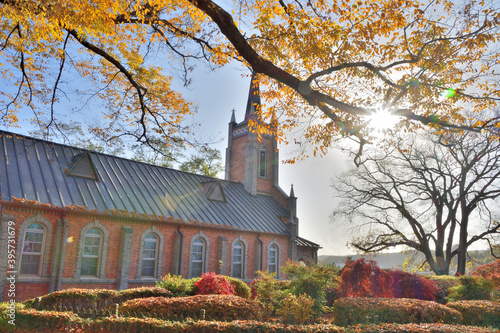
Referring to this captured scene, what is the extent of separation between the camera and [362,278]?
14.9 metres

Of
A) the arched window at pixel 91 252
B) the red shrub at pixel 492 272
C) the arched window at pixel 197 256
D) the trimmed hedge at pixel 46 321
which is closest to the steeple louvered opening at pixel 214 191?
the arched window at pixel 197 256

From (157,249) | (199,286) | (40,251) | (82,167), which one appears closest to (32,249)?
(40,251)

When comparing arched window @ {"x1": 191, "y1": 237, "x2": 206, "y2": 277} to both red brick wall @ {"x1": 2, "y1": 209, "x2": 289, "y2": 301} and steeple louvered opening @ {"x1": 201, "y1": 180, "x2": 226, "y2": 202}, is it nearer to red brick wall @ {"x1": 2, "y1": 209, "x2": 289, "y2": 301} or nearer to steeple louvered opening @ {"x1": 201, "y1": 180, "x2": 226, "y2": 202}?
red brick wall @ {"x1": 2, "y1": 209, "x2": 289, "y2": 301}

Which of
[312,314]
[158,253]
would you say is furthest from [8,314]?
[158,253]

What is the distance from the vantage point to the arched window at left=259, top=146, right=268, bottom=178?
37.4 meters

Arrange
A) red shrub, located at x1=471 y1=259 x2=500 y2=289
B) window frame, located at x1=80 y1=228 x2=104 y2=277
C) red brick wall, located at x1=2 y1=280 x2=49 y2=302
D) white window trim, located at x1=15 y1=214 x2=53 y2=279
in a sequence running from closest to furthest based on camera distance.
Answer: red brick wall, located at x1=2 y1=280 x2=49 y2=302
white window trim, located at x1=15 y1=214 x2=53 y2=279
red shrub, located at x1=471 y1=259 x2=500 y2=289
window frame, located at x1=80 y1=228 x2=104 y2=277

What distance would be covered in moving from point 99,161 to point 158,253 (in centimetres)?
691

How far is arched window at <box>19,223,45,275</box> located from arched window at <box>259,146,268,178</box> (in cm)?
2251

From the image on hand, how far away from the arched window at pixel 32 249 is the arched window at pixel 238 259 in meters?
12.6

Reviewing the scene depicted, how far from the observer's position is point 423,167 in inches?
1147

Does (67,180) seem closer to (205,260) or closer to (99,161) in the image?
(99,161)

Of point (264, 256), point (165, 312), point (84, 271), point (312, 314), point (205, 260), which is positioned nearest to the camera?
point (165, 312)

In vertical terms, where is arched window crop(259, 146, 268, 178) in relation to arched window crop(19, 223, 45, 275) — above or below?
above

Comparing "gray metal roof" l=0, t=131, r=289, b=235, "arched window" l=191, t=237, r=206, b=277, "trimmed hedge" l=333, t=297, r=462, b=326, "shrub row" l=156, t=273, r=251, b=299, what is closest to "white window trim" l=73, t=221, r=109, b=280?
"gray metal roof" l=0, t=131, r=289, b=235
